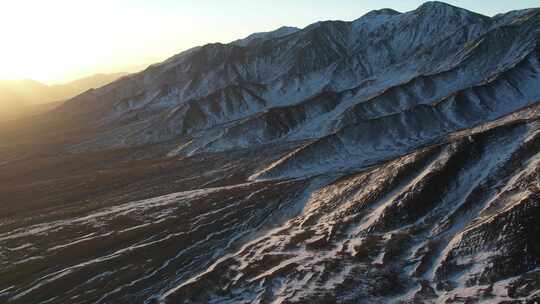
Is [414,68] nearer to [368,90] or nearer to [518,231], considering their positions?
[368,90]

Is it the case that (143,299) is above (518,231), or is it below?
below

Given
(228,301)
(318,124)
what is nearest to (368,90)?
(318,124)

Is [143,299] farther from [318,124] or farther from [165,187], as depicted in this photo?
[318,124]

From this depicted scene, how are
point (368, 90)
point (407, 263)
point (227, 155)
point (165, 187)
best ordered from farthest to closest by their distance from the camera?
1. point (368, 90)
2. point (227, 155)
3. point (165, 187)
4. point (407, 263)

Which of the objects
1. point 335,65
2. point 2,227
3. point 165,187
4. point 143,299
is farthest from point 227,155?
point 335,65

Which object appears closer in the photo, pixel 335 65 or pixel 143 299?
pixel 143 299

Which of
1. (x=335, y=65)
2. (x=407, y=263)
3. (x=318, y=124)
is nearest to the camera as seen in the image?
(x=407, y=263)

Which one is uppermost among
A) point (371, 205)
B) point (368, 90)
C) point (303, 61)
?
point (303, 61)
